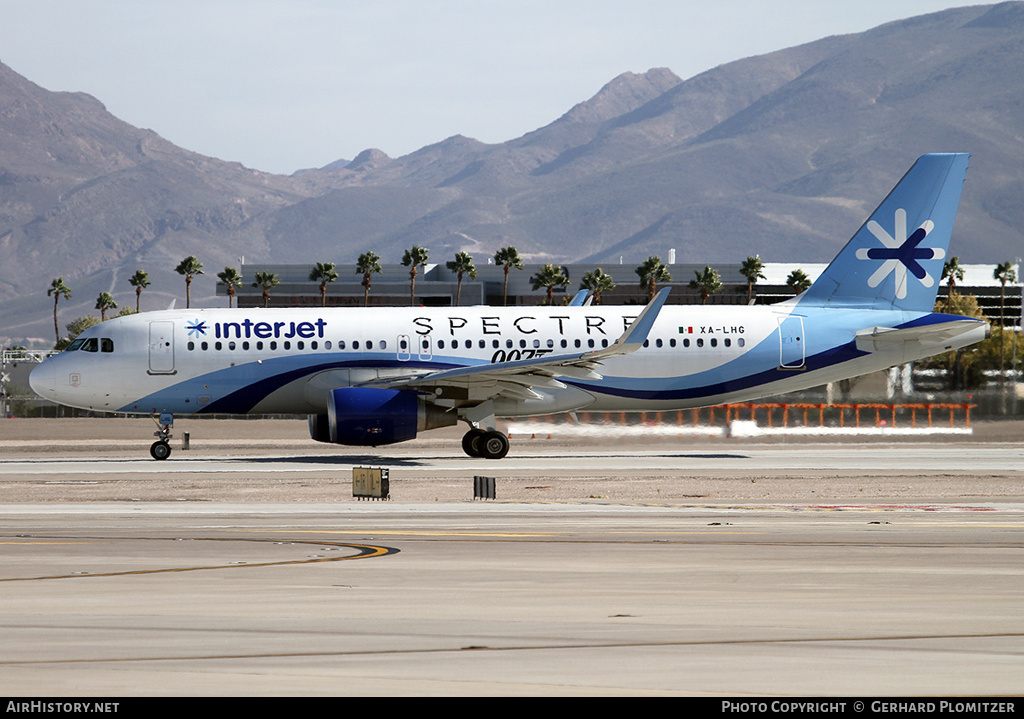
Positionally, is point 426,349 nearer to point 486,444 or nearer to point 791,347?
point 486,444

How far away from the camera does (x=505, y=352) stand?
110ft

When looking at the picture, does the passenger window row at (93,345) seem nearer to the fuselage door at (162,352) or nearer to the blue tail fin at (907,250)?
the fuselage door at (162,352)

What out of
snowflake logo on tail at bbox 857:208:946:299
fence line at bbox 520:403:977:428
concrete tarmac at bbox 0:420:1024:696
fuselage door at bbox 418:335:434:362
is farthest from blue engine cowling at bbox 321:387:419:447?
snowflake logo on tail at bbox 857:208:946:299

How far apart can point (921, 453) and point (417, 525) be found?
2307 centimetres

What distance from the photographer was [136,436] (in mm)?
48125

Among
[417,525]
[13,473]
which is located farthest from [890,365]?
[13,473]

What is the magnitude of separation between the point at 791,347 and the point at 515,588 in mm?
25231

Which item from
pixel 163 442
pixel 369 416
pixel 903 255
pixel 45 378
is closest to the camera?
pixel 369 416

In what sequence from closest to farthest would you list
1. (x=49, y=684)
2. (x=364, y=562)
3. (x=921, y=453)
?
(x=49, y=684) < (x=364, y=562) < (x=921, y=453)

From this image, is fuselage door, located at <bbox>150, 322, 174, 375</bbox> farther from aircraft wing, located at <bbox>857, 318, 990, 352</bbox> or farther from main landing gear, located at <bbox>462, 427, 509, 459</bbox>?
aircraft wing, located at <bbox>857, 318, 990, 352</bbox>

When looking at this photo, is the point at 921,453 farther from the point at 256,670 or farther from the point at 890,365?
the point at 256,670

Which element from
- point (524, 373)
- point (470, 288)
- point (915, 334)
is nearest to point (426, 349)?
point (524, 373)

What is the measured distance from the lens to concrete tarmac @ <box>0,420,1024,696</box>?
7102 millimetres

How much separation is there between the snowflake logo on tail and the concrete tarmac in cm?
1160
